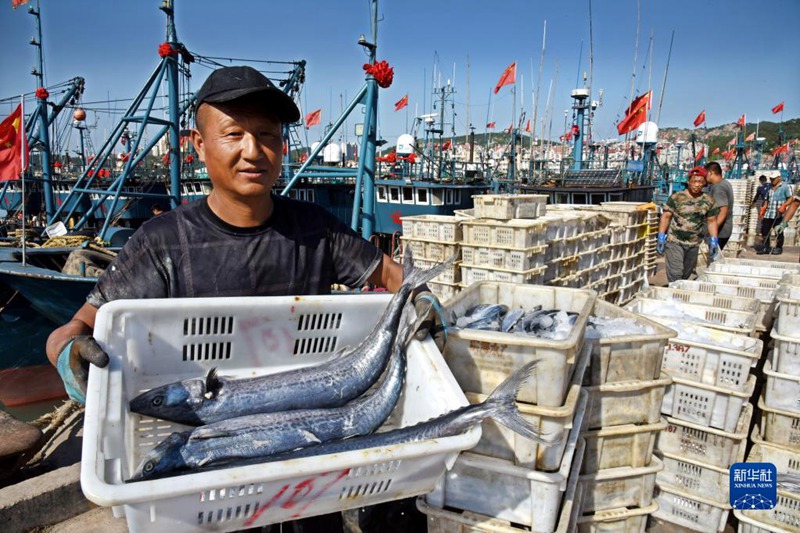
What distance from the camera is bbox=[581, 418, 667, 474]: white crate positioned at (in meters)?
2.86

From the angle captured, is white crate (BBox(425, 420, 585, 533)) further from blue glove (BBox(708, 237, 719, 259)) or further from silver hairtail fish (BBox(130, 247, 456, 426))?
blue glove (BBox(708, 237, 719, 259))

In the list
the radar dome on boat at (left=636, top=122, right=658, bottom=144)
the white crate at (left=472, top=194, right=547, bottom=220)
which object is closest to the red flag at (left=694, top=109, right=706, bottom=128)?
the radar dome on boat at (left=636, top=122, right=658, bottom=144)

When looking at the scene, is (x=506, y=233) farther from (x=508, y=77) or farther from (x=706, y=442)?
(x=508, y=77)

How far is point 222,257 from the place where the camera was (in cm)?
221

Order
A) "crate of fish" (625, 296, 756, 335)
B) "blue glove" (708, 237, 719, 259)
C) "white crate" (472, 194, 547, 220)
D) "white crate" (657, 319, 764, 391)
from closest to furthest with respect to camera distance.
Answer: "white crate" (657, 319, 764, 391) < "crate of fish" (625, 296, 756, 335) < "white crate" (472, 194, 547, 220) < "blue glove" (708, 237, 719, 259)

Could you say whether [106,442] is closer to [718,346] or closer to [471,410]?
[471,410]

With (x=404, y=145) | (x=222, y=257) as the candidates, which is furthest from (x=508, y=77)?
(x=222, y=257)

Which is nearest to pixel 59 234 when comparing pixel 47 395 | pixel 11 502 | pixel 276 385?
pixel 47 395

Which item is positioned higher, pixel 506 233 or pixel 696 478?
pixel 506 233

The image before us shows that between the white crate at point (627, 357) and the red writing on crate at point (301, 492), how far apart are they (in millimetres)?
1872

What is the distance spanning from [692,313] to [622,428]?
2430mm

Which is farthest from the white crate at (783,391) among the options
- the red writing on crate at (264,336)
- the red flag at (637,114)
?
the red flag at (637,114)

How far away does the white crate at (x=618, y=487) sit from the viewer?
2.93 m

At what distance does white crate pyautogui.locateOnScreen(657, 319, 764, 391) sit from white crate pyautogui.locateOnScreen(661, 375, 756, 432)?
6 centimetres
